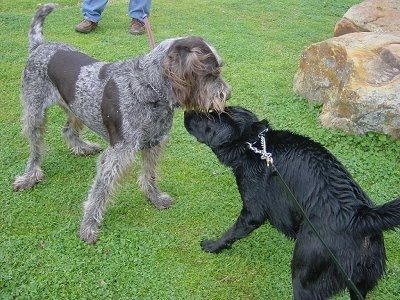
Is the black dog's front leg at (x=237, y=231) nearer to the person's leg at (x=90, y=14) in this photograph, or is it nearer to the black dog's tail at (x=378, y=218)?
the black dog's tail at (x=378, y=218)

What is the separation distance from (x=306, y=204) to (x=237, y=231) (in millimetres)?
914

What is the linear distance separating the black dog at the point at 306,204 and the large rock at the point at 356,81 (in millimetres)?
2323

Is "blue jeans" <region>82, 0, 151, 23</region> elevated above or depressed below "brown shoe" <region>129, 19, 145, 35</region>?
above

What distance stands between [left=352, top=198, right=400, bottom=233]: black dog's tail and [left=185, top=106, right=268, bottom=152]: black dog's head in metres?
1.09

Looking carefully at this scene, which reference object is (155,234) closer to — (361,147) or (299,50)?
(361,147)

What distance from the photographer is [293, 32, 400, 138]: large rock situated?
18.0ft

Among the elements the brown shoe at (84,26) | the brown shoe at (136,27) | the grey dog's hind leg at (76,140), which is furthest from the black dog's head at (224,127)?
the brown shoe at (84,26)

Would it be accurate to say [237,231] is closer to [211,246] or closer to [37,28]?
[211,246]

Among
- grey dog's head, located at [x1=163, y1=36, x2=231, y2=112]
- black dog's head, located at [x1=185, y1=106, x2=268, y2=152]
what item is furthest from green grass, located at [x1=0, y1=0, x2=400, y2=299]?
grey dog's head, located at [x1=163, y1=36, x2=231, y2=112]

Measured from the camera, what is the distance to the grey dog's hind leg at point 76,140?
5.33 m

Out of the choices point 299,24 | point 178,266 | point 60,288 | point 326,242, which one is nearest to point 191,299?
point 178,266

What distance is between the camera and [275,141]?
3607mm

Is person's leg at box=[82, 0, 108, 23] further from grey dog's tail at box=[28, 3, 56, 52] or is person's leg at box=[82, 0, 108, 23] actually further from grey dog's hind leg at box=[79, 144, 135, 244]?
grey dog's hind leg at box=[79, 144, 135, 244]

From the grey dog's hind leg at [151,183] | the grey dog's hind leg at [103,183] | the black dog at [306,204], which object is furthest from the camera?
the grey dog's hind leg at [151,183]
